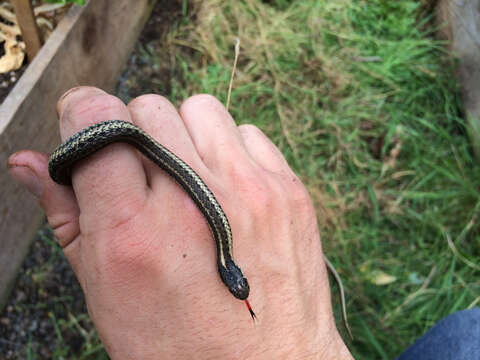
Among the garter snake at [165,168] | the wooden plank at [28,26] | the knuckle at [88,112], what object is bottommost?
the garter snake at [165,168]

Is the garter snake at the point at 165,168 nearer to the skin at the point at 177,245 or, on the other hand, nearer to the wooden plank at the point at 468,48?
the skin at the point at 177,245

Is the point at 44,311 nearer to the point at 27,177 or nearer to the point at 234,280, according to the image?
the point at 27,177

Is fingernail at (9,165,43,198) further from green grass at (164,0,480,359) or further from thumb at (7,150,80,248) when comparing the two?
green grass at (164,0,480,359)

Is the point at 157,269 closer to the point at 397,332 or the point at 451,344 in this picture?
the point at 451,344

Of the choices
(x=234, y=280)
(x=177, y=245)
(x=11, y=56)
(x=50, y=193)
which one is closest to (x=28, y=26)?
(x=11, y=56)

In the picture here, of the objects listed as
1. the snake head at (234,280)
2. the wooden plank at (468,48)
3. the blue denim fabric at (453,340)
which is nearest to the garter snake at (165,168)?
the snake head at (234,280)

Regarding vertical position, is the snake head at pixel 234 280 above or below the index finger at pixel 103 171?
below

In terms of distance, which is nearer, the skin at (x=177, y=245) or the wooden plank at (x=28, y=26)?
the skin at (x=177, y=245)
